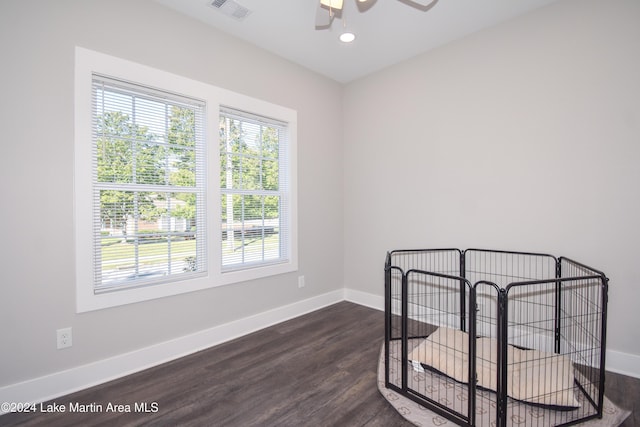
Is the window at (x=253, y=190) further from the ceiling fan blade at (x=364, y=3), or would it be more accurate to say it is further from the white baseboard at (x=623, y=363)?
the white baseboard at (x=623, y=363)

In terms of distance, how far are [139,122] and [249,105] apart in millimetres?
1015

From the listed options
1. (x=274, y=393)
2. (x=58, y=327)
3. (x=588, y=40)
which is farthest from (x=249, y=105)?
(x=588, y=40)

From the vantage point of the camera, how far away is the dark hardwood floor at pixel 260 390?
180cm

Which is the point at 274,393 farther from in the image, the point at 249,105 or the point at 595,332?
the point at 249,105

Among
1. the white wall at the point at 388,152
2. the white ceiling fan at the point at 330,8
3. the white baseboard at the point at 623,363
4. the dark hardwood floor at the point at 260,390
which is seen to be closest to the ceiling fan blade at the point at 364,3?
the white ceiling fan at the point at 330,8

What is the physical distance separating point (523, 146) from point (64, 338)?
3.81m

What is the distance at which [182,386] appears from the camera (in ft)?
7.00

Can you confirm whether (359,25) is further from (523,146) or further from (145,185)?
(145,185)

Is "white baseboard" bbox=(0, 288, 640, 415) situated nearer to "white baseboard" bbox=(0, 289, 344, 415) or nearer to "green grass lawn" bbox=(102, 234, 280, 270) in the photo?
"white baseboard" bbox=(0, 289, 344, 415)

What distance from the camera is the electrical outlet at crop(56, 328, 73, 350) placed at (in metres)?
2.04

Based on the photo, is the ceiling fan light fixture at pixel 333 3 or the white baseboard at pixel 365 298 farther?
the white baseboard at pixel 365 298

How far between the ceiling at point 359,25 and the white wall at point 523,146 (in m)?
0.18

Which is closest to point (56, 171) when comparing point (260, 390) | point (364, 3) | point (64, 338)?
point (64, 338)

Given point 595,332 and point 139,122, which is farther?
point 139,122
